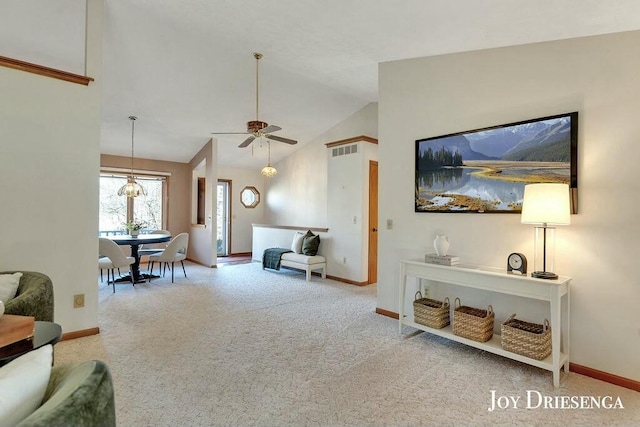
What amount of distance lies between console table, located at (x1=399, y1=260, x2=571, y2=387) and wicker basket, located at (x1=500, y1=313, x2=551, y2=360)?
42 millimetres

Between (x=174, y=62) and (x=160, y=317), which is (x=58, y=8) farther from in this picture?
(x=160, y=317)

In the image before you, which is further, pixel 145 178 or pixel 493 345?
pixel 145 178

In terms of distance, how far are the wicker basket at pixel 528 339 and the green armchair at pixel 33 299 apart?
133 inches

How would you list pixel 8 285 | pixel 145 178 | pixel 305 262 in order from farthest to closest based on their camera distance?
pixel 145 178
pixel 305 262
pixel 8 285

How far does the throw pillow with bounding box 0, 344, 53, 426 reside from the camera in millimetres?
916

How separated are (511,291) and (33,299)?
11.2 ft

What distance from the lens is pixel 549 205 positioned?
7.91 ft

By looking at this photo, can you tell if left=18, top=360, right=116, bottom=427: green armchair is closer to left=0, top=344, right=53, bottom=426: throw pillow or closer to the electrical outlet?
left=0, top=344, right=53, bottom=426: throw pillow

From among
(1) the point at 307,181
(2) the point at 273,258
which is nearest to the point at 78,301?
(2) the point at 273,258

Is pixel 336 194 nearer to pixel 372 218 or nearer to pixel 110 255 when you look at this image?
pixel 372 218

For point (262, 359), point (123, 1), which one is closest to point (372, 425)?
point (262, 359)

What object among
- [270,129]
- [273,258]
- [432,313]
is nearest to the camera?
[432,313]

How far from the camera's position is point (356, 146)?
5.59 metres

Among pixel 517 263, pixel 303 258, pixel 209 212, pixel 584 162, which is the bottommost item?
pixel 303 258
